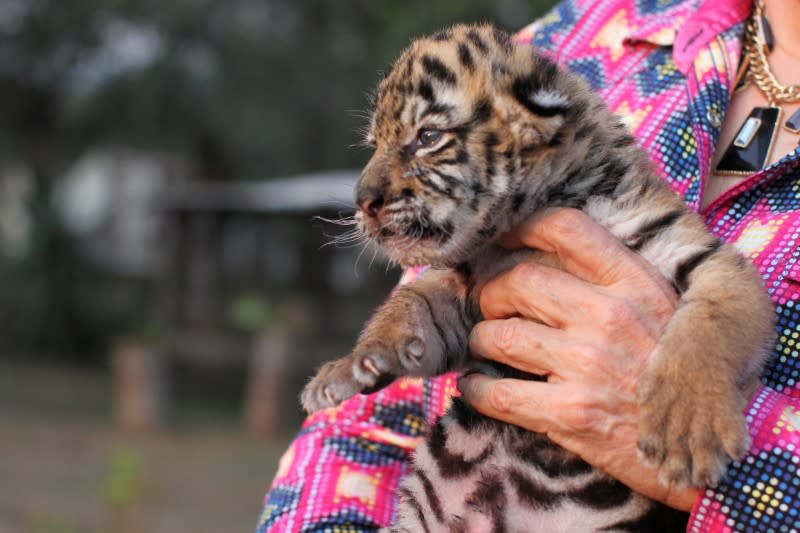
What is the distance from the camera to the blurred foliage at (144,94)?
53.5 ft

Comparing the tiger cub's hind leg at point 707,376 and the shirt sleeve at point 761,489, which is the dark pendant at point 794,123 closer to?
the tiger cub's hind leg at point 707,376

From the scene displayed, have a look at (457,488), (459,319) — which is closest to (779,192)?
(459,319)

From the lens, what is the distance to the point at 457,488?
8.03ft

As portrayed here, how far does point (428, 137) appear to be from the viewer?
A: 8.20 ft

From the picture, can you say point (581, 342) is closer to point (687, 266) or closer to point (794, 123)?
point (687, 266)

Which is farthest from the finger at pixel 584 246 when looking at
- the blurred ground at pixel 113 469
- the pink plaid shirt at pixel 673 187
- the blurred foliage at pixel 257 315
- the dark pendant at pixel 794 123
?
the blurred foliage at pixel 257 315

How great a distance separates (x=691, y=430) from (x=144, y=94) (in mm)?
16574

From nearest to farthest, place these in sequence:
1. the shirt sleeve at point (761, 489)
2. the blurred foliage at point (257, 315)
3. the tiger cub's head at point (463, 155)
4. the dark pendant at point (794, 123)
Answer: the shirt sleeve at point (761, 489) → the tiger cub's head at point (463, 155) → the dark pendant at point (794, 123) → the blurred foliage at point (257, 315)

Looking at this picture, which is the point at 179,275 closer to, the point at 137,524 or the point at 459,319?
the point at 137,524

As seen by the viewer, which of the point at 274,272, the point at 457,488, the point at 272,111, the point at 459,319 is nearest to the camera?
the point at 457,488

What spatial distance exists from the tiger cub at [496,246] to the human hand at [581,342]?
0.07 metres

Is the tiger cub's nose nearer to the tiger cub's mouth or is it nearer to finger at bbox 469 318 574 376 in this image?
the tiger cub's mouth

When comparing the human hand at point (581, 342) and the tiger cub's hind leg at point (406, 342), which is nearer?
the human hand at point (581, 342)

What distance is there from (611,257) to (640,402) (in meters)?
0.38
